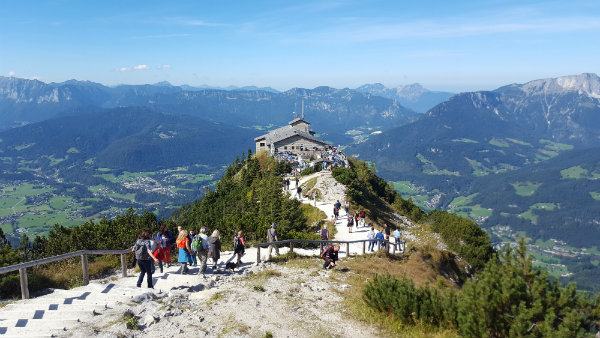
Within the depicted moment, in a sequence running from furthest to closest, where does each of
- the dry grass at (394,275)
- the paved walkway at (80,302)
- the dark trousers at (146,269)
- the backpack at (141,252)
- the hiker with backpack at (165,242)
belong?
the hiker with backpack at (165,242), the dark trousers at (146,269), the backpack at (141,252), the dry grass at (394,275), the paved walkway at (80,302)

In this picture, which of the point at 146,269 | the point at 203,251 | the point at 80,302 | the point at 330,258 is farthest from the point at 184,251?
the point at 330,258

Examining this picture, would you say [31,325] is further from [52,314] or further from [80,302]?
[80,302]

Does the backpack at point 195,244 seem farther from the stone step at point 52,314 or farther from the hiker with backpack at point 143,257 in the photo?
the stone step at point 52,314

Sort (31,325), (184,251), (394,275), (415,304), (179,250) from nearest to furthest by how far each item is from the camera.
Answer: (31,325) < (415,304) < (394,275) < (184,251) < (179,250)

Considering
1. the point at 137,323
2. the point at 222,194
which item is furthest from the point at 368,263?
the point at 222,194

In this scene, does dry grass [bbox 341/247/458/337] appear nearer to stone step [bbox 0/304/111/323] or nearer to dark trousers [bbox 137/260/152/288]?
dark trousers [bbox 137/260/152/288]

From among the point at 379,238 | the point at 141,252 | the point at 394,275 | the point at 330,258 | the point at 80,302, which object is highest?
the point at 141,252

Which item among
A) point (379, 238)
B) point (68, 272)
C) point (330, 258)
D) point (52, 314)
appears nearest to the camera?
point (52, 314)

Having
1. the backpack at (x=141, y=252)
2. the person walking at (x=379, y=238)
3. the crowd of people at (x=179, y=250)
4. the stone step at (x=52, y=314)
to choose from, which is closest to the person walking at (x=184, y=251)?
the crowd of people at (x=179, y=250)

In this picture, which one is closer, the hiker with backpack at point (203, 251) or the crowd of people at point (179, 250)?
the crowd of people at point (179, 250)

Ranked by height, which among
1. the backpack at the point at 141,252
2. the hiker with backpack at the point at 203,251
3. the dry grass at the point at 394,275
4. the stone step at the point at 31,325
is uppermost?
the backpack at the point at 141,252

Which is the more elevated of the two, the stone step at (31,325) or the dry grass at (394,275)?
the stone step at (31,325)

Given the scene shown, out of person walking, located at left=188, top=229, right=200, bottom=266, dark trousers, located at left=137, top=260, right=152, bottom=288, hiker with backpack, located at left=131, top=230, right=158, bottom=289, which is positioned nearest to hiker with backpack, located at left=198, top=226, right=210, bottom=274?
person walking, located at left=188, top=229, right=200, bottom=266

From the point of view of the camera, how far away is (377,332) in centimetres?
994
